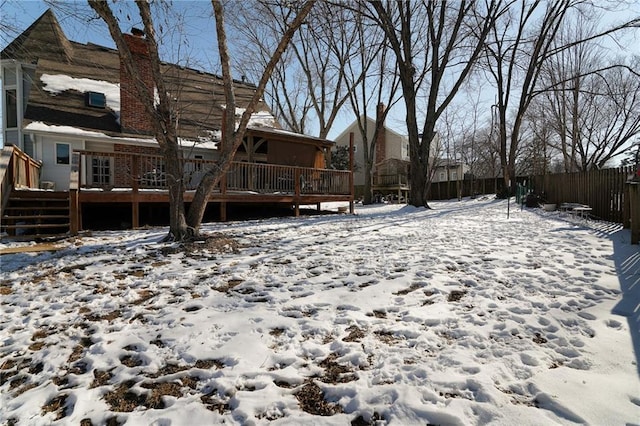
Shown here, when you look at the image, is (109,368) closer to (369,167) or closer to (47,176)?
(47,176)

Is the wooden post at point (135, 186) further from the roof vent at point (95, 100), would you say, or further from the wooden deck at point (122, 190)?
the roof vent at point (95, 100)

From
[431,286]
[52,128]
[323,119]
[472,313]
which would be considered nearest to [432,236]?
[431,286]

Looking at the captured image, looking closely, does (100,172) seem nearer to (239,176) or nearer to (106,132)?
(106,132)

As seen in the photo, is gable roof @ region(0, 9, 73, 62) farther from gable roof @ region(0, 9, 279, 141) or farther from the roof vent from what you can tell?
the roof vent

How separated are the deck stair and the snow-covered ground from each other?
2.43 m

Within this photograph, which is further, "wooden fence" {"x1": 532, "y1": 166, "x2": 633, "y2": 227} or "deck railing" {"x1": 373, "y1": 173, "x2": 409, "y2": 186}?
"deck railing" {"x1": 373, "y1": 173, "x2": 409, "y2": 186}

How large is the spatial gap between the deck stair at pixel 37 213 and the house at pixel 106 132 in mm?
1702

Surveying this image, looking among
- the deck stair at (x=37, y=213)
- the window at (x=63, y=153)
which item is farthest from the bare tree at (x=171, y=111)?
the window at (x=63, y=153)

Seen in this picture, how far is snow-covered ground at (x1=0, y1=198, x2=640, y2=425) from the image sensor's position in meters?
1.85

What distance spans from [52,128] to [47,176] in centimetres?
161

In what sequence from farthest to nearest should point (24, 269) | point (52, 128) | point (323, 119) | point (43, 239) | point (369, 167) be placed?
point (323, 119) < point (369, 167) < point (52, 128) < point (43, 239) < point (24, 269)

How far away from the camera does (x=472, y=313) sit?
3.00m

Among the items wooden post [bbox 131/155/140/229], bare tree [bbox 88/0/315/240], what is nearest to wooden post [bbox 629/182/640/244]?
bare tree [bbox 88/0/315/240]

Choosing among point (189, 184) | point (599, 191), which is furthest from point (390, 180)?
point (189, 184)
